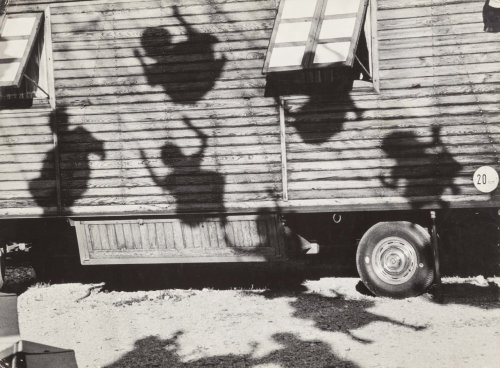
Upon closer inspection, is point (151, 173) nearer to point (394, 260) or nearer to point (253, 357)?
point (253, 357)

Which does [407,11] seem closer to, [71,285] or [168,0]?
[168,0]

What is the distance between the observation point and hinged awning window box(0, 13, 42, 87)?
7472mm

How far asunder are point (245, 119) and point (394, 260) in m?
2.80

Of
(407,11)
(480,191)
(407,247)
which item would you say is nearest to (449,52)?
(407,11)

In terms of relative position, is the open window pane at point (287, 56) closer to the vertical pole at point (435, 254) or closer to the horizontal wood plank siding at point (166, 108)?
the horizontal wood plank siding at point (166, 108)

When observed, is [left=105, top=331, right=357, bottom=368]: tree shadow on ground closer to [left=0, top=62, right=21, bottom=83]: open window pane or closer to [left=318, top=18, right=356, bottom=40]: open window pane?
[left=318, top=18, right=356, bottom=40]: open window pane

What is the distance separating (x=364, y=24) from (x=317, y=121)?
1451 mm

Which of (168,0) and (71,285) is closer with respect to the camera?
(168,0)

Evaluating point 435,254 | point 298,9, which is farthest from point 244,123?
point 435,254

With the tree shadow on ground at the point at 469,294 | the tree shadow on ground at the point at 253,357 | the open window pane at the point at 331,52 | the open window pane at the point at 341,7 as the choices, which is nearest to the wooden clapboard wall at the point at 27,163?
the tree shadow on ground at the point at 253,357

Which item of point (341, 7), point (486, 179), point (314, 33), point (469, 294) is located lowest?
point (469, 294)

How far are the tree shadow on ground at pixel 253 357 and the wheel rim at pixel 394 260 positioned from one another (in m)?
1.83

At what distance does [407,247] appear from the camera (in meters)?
6.94

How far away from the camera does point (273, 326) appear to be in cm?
621
